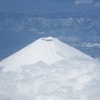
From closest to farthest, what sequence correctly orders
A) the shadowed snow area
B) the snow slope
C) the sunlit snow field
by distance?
the sunlit snow field
the shadowed snow area
the snow slope

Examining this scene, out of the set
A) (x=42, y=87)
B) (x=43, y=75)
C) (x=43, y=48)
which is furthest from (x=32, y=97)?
(x=43, y=48)

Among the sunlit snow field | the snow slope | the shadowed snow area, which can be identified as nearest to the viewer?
the sunlit snow field

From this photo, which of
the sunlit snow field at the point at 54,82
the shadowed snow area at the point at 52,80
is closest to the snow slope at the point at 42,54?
the shadowed snow area at the point at 52,80

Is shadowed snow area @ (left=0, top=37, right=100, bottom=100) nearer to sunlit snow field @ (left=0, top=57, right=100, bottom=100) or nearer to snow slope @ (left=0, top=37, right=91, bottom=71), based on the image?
sunlit snow field @ (left=0, top=57, right=100, bottom=100)

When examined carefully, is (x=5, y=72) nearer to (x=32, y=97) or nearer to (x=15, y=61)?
(x=15, y=61)

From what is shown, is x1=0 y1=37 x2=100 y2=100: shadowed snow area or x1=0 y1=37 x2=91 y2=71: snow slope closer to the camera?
x1=0 y1=37 x2=100 y2=100: shadowed snow area

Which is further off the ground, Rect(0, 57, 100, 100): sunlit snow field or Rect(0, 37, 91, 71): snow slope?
Rect(0, 57, 100, 100): sunlit snow field

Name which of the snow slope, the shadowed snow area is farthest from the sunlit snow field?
the snow slope
